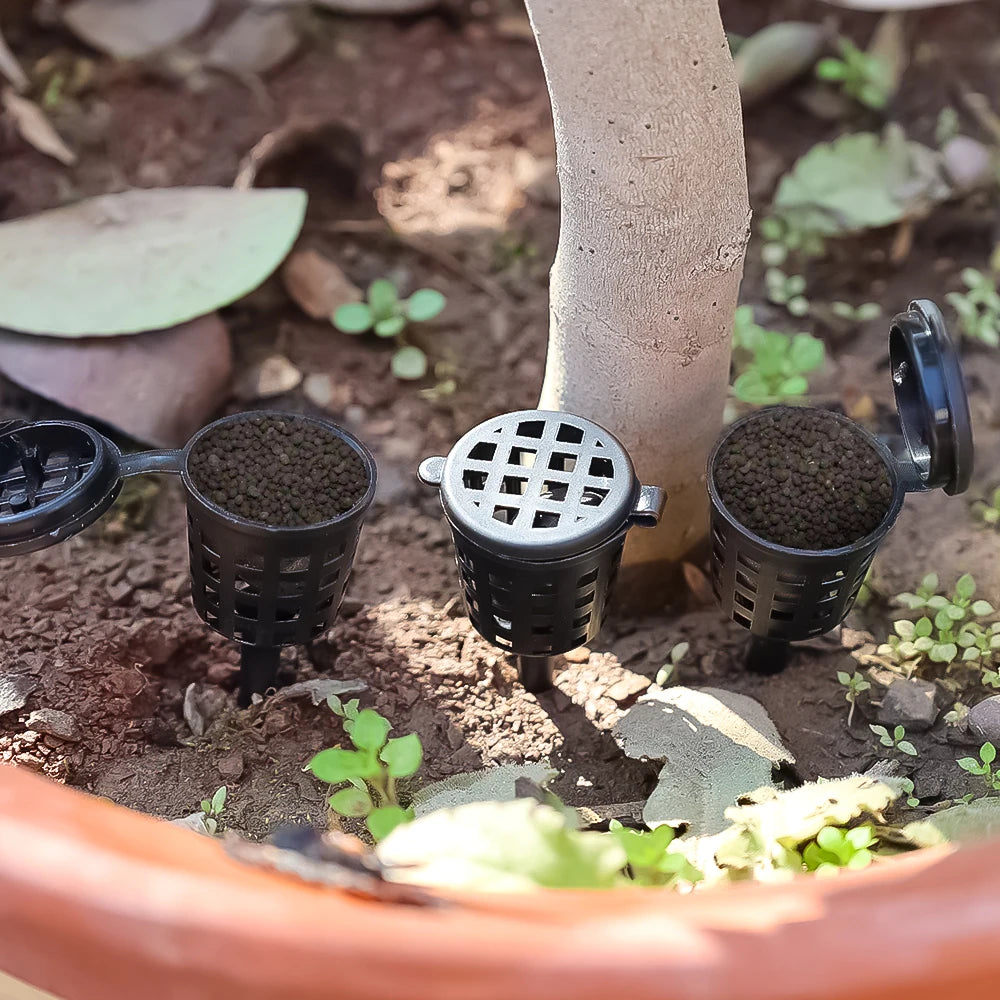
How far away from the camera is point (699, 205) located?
105 centimetres

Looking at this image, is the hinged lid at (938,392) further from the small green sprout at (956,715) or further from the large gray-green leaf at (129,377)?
the large gray-green leaf at (129,377)

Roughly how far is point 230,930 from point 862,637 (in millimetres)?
845

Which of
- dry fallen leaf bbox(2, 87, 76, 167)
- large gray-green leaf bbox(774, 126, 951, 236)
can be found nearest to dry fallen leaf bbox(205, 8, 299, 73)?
Result: dry fallen leaf bbox(2, 87, 76, 167)

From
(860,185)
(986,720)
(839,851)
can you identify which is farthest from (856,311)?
(839,851)

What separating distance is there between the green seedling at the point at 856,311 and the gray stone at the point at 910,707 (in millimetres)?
656

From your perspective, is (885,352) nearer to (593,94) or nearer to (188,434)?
(593,94)

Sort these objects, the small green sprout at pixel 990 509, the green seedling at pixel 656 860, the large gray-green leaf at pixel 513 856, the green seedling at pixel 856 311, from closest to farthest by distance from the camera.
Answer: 1. the large gray-green leaf at pixel 513 856
2. the green seedling at pixel 656 860
3. the small green sprout at pixel 990 509
4. the green seedling at pixel 856 311

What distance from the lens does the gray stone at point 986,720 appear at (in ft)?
3.58

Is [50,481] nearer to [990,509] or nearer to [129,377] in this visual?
[129,377]

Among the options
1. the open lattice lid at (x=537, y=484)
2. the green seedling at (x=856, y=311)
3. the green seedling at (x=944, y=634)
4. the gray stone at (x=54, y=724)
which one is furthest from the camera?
the green seedling at (x=856, y=311)

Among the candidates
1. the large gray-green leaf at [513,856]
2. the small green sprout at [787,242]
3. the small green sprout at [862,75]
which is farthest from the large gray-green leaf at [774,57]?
the large gray-green leaf at [513,856]

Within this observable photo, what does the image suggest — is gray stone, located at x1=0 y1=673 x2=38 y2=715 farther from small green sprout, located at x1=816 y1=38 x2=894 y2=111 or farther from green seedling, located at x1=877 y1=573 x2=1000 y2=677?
small green sprout, located at x1=816 y1=38 x2=894 y2=111

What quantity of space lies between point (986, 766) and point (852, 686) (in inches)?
6.9

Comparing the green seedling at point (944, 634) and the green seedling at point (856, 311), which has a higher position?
the green seedling at point (856, 311)
